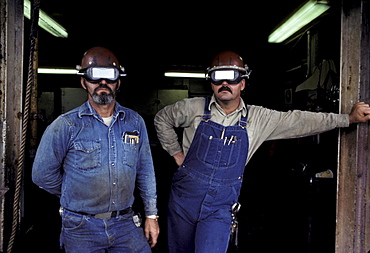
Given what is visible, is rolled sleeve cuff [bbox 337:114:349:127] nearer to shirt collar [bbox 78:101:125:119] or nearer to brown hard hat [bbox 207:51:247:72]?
brown hard hat [bbox 207:51:247:72]

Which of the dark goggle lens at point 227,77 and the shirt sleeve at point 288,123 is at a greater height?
the dark goggle lens at point 227,77

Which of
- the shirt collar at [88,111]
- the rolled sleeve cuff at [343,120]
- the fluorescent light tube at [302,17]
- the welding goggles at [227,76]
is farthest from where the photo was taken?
the fluorescent light tube at [302,17]

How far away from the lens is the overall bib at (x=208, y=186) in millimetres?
2936

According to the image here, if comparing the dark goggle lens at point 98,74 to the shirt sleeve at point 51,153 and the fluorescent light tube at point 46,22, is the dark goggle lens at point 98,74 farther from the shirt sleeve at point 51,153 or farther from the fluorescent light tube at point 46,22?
the fluorescent light tube at point 46,22

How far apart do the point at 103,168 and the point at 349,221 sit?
1995mm

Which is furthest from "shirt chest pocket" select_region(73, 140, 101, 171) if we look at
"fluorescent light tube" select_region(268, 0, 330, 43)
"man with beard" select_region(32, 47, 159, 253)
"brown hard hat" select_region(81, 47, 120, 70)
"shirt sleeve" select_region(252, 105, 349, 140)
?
"fluorescent light tube" select_region(268, 0, 330, 43)

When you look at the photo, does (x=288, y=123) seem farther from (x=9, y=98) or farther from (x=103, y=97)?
(x=9, y=98)

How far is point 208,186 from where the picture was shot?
117 inches

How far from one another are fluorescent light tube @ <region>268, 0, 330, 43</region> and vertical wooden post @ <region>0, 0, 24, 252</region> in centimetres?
348

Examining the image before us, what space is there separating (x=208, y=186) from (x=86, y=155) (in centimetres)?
112

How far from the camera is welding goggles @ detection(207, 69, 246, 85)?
3088mm

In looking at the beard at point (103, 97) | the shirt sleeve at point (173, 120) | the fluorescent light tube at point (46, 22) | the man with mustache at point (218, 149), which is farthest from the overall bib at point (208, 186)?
the fluorescent light tube at point (46, 22)

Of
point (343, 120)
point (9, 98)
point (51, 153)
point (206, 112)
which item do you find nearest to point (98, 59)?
point (9, 98)

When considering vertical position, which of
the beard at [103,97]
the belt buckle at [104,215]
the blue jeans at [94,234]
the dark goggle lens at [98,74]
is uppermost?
the dark goggle lens at [98,74]
